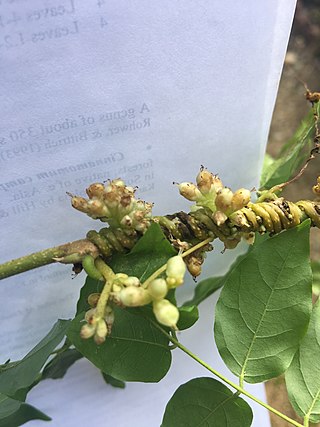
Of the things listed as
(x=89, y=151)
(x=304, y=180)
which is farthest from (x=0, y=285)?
(x=304, y=180)

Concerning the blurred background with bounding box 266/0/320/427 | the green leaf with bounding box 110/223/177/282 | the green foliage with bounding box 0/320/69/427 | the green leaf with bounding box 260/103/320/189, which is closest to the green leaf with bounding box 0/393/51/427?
the green foliage with bounding box 0/320/69/427

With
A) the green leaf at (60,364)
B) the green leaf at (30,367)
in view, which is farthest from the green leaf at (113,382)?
the green leaf at (30,367)

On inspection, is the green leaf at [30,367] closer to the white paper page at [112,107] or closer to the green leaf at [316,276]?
the white paper page at [112,107]

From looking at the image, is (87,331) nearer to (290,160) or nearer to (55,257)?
(55,257)

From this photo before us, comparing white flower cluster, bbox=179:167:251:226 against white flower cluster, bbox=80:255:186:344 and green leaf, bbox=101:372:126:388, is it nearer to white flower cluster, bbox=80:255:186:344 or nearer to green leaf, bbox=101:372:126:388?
white flower cluster, bbox=80:255:186:344

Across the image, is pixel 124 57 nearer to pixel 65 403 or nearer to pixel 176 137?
pixel 176 137
